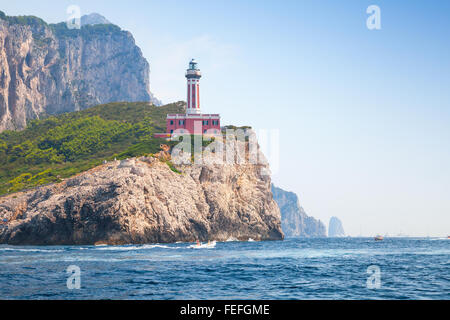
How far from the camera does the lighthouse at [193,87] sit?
12988cm

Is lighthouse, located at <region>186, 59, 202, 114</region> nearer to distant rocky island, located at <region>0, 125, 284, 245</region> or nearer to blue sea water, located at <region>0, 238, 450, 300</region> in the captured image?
distant rocky island, located at <region>0, 125, 284, 245</region>

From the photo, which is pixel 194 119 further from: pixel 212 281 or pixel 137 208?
pixel 212 281

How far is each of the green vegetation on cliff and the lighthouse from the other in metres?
14.3

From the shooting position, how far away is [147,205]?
304ft

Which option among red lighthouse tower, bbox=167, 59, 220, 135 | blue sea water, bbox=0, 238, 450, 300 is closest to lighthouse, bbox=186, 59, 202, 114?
red lighthouse tower, bbox=167, 59, 220, 135

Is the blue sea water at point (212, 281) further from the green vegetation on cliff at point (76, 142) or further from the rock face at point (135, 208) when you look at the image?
the green vegetation on cliff at point (76, 142)

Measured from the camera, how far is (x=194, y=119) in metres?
132

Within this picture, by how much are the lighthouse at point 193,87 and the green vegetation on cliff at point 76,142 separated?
46.8 feet

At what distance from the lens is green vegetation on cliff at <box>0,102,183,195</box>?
11856 centimetres

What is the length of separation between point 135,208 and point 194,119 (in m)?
47.8

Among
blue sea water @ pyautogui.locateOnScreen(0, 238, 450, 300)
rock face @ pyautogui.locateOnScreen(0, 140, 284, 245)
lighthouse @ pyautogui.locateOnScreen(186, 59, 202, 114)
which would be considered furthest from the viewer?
lighthouse @ pyautogui.locateOnScreen(186, 59, 202, 114)

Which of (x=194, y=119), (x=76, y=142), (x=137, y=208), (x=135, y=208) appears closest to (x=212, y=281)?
(x=135, y=208)

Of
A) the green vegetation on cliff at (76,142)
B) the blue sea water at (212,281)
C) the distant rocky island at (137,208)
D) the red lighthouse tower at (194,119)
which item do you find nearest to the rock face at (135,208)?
the distant rocky island at (137,208)
